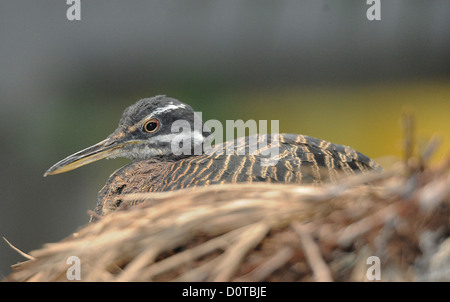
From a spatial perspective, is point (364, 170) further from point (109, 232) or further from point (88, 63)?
point (88, 63)

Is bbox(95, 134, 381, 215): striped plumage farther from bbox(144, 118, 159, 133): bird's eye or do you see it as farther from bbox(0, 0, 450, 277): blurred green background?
bbox(0, 0, 450, 277): blurred green background

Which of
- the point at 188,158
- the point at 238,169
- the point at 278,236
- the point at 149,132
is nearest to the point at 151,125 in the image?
the point at 149,132

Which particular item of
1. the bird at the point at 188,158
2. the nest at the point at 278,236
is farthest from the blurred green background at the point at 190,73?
the nest at the point at 278,236

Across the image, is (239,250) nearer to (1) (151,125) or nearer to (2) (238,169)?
(2) (238,169)

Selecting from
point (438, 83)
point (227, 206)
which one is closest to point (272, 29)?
point (438, 83)

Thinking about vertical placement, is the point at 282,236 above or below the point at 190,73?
below
